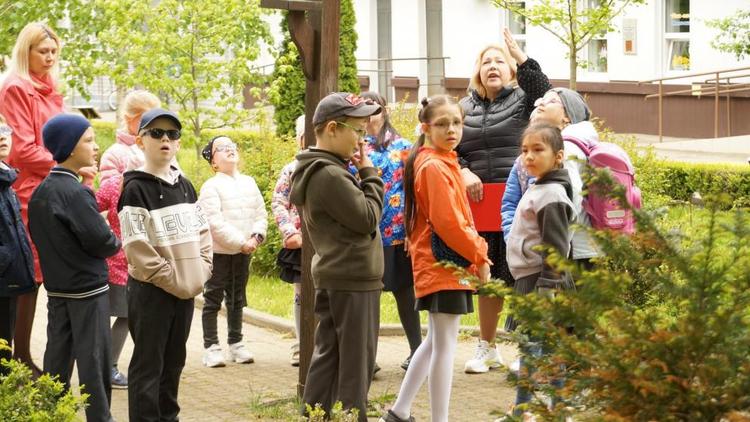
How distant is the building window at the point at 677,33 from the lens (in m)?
26.6

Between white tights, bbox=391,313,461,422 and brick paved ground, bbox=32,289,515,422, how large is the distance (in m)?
0.34

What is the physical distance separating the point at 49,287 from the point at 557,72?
2380 cm

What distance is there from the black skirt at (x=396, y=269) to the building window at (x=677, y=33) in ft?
66.3

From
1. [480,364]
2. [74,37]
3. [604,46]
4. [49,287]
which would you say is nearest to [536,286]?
[480,364]

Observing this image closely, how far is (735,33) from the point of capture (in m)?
23.7

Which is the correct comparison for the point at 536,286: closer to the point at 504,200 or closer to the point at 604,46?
the point at 504,200

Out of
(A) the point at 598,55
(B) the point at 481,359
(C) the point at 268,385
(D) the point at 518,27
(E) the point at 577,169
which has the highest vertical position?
(D) the point at 518,27

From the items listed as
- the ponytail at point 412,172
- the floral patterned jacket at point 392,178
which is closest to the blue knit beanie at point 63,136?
the ponytail at point 412,172

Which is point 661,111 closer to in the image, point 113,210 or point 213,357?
point 213,357

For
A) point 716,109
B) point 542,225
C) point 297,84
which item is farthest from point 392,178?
point 716,109

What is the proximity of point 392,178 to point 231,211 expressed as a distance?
53.7 inches

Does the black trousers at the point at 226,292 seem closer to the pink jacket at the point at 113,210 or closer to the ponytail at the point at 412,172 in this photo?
the pink jacket at the point at 113,210

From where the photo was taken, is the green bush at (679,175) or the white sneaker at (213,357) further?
the green bush at (679,175)

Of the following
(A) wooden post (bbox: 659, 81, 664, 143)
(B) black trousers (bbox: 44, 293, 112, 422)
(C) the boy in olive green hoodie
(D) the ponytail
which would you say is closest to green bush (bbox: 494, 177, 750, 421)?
(C) the boy in olive green hoodie
